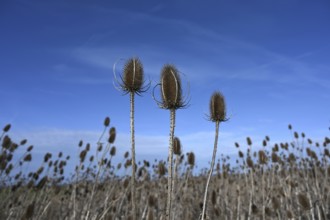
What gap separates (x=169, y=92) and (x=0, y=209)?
4.72 metres

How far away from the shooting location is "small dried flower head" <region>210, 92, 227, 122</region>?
3.57 m

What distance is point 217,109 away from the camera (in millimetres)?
3611

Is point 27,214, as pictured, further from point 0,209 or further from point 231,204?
point 231,204

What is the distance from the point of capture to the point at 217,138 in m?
3.25

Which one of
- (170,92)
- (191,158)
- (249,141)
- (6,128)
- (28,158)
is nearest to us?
(170,92)

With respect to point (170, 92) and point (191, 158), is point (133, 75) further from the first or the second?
point (191, 158)

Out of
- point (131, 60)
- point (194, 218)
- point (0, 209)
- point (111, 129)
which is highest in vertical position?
point (131, 60)

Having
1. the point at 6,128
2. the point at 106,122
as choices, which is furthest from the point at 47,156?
the point at 106,122

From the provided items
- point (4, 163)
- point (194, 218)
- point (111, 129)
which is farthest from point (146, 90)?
point (194, 218)

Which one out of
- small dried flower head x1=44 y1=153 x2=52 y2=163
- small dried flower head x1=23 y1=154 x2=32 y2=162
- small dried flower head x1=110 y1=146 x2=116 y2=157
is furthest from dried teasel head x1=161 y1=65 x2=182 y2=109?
small dried flower head x1=23 y1=154 x2=32 y2=162

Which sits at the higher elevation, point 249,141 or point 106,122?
point 106,122

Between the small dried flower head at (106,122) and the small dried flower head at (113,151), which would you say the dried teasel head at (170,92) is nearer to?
the small dried flower head at (106,122)

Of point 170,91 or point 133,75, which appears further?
point 133,75

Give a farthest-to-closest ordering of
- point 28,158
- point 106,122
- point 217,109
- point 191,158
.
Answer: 1. point 28,158
2. point 106,122
3. point 191,158
4. point 217,109
